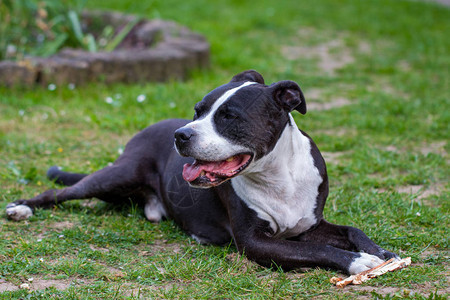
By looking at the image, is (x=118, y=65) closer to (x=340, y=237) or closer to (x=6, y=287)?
(x=340, y=237)

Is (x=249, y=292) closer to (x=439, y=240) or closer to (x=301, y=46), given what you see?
(x=439, y=240)

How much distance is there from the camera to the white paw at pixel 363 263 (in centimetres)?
318

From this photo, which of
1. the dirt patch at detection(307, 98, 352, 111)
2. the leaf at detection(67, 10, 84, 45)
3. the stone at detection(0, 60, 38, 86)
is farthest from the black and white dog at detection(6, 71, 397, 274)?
the leaf at detection(67, 10, 84, 45)

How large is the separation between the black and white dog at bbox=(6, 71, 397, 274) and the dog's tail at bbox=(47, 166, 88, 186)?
654mm

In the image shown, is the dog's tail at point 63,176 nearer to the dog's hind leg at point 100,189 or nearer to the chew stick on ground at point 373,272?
the dog's hind leg at point 100,189

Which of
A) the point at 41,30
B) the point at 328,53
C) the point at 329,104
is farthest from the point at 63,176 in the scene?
the point at 328,53

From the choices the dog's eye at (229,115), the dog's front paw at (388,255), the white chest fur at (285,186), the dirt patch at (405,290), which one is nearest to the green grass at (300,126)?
the dirt patch at (405,290)

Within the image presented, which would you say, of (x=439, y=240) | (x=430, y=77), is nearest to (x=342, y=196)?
(x=439, y=240)

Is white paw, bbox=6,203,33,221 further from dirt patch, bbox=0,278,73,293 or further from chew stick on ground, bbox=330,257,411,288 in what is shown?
chew stick on ground, bbox=330,257,411,288

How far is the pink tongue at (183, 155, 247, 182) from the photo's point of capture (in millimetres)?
3268

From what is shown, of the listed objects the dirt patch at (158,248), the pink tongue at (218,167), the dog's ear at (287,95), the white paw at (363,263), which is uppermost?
the dog's ear at (287,95)

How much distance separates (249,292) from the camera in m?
3.10

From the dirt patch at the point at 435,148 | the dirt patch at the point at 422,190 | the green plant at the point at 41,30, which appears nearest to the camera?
the dirt patch at the point at 422,190

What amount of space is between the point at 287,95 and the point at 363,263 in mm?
975
